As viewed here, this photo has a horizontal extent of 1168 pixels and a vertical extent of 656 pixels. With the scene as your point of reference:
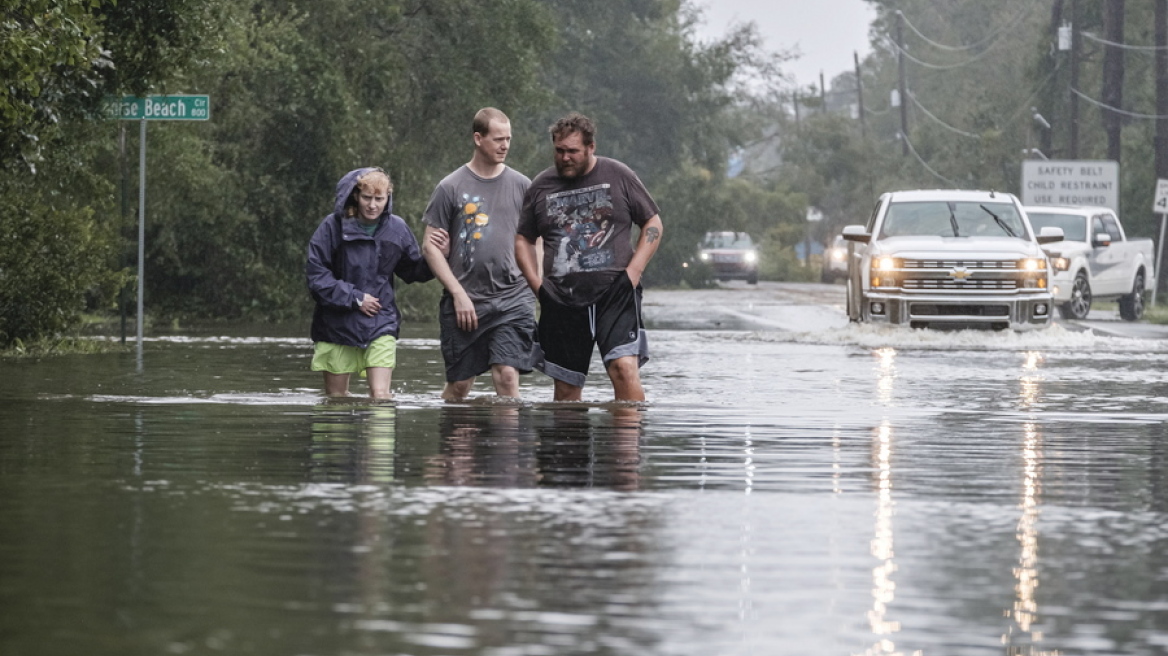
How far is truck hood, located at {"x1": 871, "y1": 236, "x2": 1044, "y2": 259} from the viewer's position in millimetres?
25969

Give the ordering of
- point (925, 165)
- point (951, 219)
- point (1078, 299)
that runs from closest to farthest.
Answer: point (951, 219)
point (1078, 299)
point (925, 165)

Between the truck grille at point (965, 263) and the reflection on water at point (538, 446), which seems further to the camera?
the truck grille at point (965, 263)

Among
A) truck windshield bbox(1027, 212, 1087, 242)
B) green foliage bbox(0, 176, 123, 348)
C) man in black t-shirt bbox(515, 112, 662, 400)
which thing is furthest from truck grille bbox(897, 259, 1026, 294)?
man in black t-shirt bbox(515, 112, 662, 400)

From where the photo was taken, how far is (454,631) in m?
6.09

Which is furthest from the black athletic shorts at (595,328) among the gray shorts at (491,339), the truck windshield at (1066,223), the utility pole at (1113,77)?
the utility pole at (1113,77)

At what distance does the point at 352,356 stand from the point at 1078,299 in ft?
83.2

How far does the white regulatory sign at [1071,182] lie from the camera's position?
53219mm

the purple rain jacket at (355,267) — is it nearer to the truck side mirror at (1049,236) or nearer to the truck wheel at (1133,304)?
the truck side mirror at (1049,236)

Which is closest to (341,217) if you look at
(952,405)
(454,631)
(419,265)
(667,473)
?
(419,265)

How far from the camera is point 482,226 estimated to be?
1280 centimetres

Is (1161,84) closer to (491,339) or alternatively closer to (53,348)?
(53,348)

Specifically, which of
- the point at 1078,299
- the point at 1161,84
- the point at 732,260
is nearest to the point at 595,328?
the point at 1078,299

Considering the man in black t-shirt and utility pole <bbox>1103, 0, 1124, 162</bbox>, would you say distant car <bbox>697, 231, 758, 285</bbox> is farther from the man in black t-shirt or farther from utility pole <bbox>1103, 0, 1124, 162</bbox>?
the man in black t-shirt

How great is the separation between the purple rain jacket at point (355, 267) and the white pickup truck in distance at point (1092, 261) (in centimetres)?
2448
